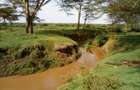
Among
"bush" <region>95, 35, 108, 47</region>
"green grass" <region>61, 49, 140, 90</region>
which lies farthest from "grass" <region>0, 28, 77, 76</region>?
"bush" <region>95, 35, 108, 47</region>

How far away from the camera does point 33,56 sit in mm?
14867

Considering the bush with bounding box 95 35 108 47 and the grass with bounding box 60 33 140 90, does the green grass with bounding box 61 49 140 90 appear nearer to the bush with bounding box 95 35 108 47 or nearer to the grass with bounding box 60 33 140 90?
the grass with bounding box 60 33 140 90

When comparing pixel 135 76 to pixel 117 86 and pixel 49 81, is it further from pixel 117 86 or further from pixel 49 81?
pixel 49 81

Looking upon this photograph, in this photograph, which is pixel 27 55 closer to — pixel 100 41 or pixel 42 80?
pixel 42 80

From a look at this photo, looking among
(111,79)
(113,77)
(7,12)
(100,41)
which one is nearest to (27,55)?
(113,77)

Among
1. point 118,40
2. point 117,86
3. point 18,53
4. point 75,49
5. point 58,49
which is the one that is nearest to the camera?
point 117,86

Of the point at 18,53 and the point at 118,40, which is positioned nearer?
the point at 18,53

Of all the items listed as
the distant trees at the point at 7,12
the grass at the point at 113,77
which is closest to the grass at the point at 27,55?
the grass at the point at 113,77

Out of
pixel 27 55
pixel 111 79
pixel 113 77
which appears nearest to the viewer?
pixel 111 79

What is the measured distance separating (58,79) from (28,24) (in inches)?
420

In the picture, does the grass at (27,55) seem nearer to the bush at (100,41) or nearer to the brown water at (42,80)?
the brown water at (42,80)

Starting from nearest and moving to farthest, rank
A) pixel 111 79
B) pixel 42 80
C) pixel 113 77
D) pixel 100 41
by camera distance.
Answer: pixel 111 79
pixel 113 77
pixel 42 80
pixel 100 41

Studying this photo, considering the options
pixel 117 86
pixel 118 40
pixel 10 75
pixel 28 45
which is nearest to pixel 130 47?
pixel 118 40

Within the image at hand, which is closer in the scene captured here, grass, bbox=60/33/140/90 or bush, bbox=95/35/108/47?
grass, bbox=60/33/140/90
